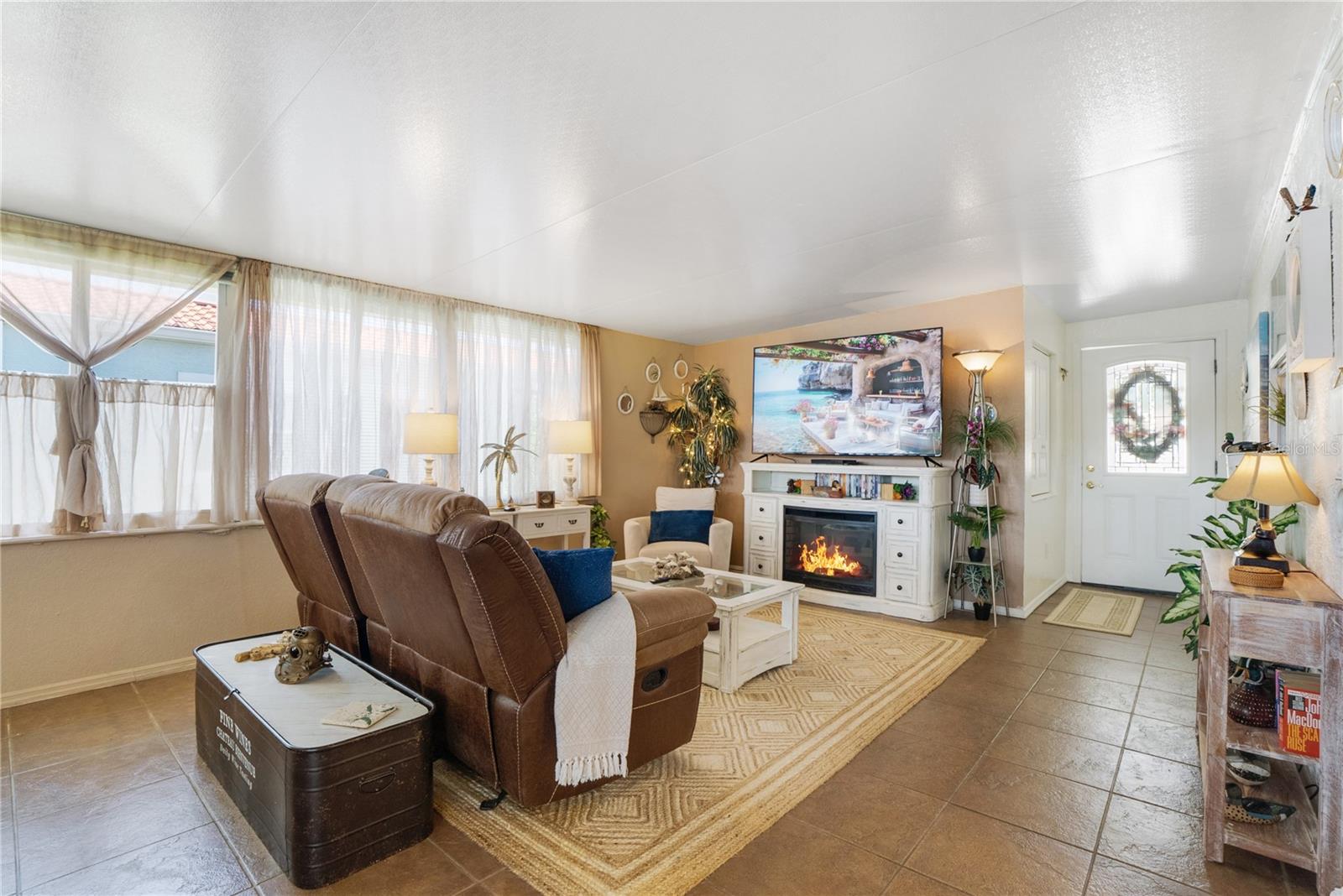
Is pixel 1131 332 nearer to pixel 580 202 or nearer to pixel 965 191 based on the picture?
pixel 965 191

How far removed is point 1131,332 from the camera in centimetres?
552

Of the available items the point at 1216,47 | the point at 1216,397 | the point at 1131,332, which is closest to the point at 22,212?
the point at 1216,47

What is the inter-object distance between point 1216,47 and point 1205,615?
2064 millimetres

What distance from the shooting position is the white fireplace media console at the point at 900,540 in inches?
185

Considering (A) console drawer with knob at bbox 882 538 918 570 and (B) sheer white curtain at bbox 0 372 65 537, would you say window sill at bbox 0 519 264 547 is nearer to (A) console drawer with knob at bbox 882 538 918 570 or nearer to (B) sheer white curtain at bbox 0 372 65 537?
(B) sheer white curtain at bbox 0 372 65 537

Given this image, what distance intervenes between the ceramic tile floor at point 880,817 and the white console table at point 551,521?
7.33 ft

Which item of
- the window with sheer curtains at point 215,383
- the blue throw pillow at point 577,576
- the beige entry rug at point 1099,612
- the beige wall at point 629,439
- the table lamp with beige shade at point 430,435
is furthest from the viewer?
the beige wall at point 629,439

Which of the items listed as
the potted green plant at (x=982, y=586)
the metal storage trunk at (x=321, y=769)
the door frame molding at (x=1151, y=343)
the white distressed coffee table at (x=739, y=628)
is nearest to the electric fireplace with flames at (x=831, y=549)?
the potted green plant at (x=982, y=586)

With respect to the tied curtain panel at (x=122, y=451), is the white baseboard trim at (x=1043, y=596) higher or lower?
lower

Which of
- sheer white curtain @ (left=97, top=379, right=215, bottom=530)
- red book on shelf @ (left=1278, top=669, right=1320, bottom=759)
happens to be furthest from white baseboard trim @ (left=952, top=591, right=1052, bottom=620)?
sheer white curtain @ (left=97, top=379, right=215, bottom=530)

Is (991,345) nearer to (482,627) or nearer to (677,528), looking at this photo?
(677,528)

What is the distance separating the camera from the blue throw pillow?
2164 mm

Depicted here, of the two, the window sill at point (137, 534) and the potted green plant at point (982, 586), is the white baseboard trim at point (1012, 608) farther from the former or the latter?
the window sill at point (137, 534)

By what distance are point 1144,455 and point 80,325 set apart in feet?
25.5
